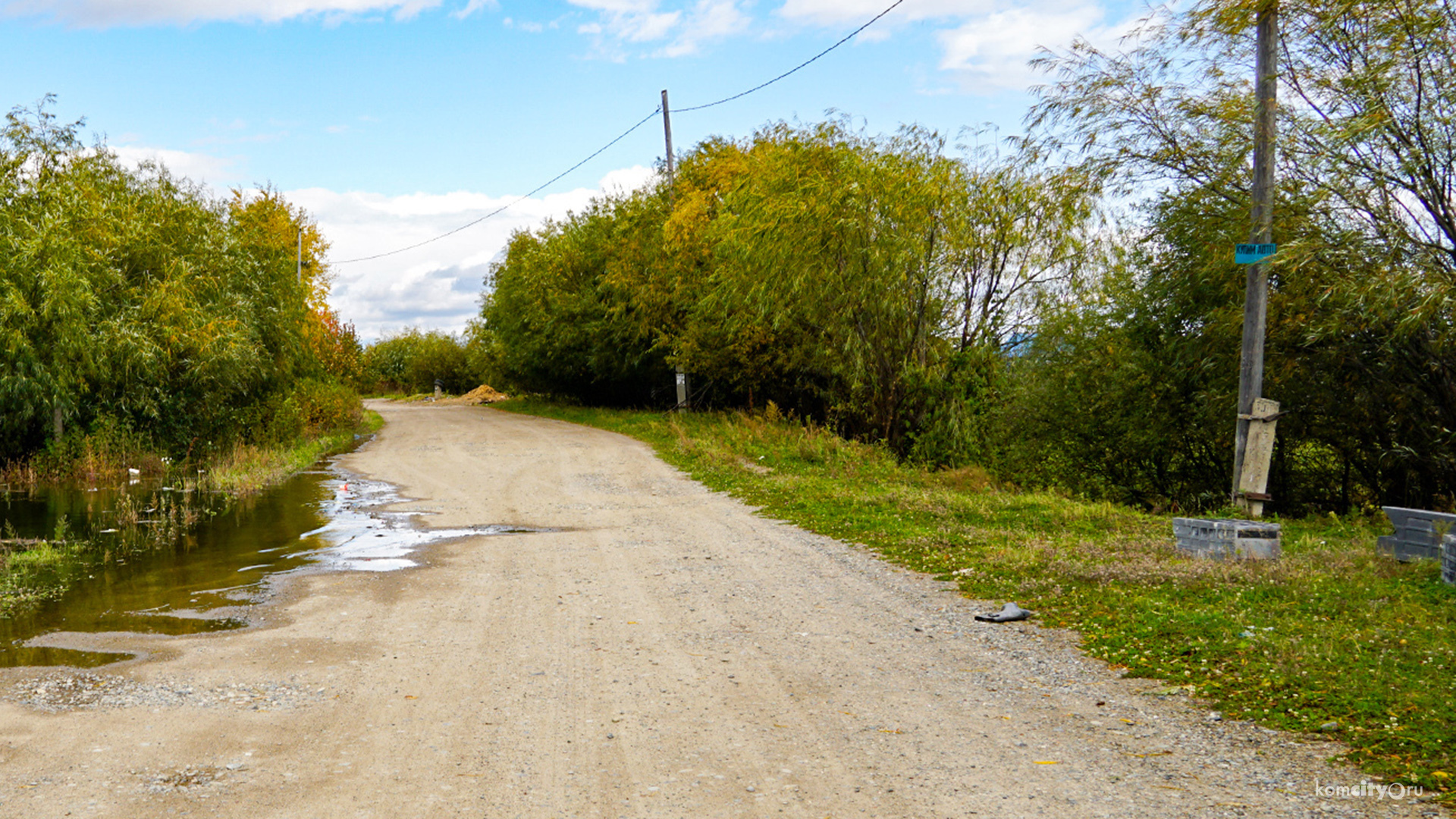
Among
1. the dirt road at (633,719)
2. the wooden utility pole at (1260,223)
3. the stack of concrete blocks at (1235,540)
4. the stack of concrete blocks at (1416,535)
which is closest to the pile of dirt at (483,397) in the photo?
the wooden utility pole at (1260,223)

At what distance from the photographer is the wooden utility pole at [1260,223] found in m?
11.4

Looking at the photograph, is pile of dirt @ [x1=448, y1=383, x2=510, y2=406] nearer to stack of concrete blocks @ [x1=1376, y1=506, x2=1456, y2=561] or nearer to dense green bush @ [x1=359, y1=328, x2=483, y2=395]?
dense green bush @ [x1=359, y1=328, x2=483, y2=395]

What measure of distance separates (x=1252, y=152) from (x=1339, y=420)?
14.7 ft

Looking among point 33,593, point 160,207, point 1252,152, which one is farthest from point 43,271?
point 1252,152

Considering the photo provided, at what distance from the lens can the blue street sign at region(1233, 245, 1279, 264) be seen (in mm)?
10887

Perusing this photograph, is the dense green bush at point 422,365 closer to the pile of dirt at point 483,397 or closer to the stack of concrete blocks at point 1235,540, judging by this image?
the pile of dirt at point 483,397

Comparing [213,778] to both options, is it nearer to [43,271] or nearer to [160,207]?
[43,271]

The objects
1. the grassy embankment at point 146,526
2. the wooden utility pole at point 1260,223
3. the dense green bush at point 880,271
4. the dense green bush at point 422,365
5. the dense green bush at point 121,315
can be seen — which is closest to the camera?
the grassy embankment at point 146,526

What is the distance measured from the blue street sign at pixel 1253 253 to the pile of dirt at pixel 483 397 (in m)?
44.7

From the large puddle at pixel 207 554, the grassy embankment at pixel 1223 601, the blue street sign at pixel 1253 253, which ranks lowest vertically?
the large puddle at pixel 207 554

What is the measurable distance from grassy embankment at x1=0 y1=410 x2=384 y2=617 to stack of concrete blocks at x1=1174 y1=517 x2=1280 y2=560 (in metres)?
9.94

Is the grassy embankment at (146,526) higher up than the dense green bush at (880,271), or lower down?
lower down

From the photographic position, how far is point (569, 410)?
127ft

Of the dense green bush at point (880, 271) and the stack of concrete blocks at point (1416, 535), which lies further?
the dense green bush at point (880, 271)
